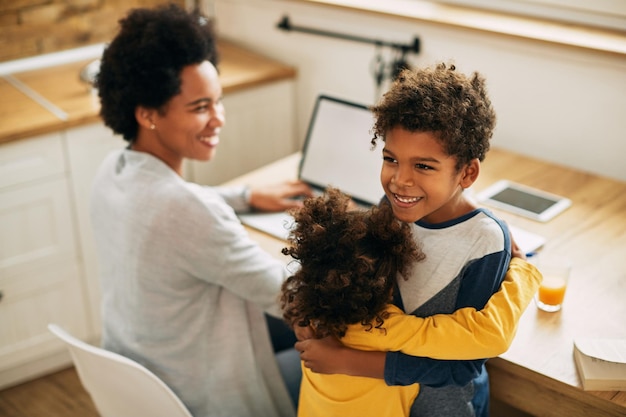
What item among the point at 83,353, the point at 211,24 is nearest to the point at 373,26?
the point at 211,24

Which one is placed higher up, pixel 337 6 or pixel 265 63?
pixel 337 6

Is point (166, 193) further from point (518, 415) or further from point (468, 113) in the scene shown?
point (518, 415)

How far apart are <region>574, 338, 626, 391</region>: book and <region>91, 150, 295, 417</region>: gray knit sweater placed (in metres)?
0.60

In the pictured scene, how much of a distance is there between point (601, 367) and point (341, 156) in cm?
97

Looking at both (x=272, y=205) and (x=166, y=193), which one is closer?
(x=166, y=193)

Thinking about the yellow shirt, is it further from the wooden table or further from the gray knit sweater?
the gray knit sweater

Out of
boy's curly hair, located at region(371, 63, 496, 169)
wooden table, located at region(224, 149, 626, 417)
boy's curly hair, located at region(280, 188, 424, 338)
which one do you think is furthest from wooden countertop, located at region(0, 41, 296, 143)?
boy's curly hair, located at region(371, 63, 496, 169)

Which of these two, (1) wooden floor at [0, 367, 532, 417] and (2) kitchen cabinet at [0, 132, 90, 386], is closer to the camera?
(2) kitchen cabinet at [0, 132, 90, 386]

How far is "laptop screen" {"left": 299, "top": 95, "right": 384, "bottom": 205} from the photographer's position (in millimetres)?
2039

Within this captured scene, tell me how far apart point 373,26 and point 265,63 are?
1.64 feet

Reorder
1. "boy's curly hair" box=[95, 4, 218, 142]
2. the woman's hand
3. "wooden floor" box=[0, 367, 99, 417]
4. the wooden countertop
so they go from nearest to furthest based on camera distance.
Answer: "boy's curly hair" box=[95, 4, 218, 142], the woman's hand, the wooden countertop, "wooden floor" box=[0, 367, 99, 417]

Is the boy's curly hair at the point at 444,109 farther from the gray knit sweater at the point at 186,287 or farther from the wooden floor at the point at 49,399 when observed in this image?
the wooden floor at the point at 49,399

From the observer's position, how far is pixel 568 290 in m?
1.62

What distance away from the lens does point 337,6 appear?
2582mm
